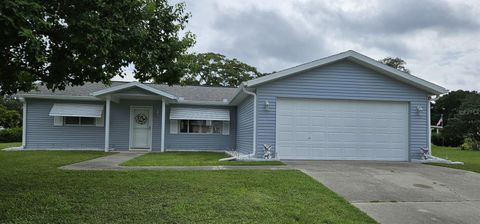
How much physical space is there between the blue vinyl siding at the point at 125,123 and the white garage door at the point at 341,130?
23.7 ft

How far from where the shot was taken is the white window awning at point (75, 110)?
53.6 feet

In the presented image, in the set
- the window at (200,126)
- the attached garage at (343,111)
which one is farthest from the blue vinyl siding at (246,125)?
the window at (200,126)

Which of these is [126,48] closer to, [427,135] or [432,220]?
[432,220]

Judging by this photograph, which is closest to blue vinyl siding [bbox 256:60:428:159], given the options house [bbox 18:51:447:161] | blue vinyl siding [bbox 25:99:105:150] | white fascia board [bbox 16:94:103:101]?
house [bbox 18:51:447:161]

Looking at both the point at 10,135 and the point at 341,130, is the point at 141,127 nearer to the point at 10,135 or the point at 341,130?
the point at 341,130

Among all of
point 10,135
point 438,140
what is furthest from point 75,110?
point 438,140

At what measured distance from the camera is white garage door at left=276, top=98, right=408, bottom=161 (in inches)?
499

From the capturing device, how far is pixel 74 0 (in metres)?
4.98

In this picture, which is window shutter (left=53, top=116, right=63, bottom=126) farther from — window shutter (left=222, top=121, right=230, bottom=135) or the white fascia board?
window shutter (left=222, top=121, right=230, bottom=135)

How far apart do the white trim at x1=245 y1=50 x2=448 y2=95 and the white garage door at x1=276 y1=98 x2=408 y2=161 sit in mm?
915

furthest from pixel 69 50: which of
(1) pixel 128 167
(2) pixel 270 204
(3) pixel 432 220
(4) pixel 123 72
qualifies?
(3) pixel 432 220

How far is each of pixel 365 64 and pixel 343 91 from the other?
4.01 ft

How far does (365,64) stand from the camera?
12836 millimetres

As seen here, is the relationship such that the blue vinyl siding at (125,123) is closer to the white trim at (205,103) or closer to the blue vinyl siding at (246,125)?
the white trim at (205,103)
